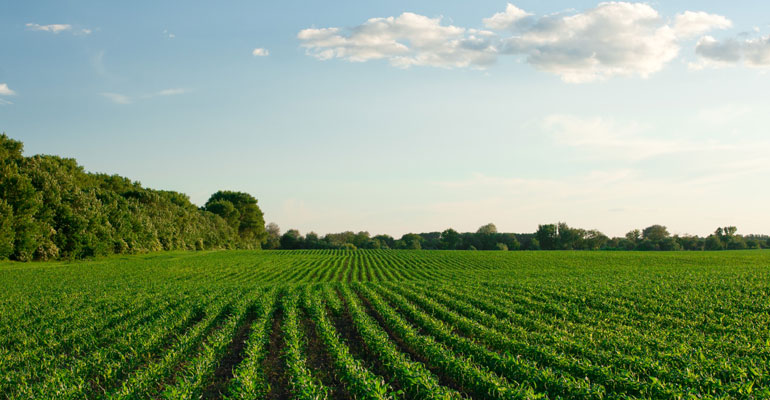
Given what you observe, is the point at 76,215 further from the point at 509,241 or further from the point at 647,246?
the point at 647,246

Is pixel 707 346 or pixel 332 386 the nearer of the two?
pixel 332 386

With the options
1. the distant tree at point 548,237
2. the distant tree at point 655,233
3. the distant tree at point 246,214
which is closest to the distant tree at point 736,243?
the distant tree at point 655,233

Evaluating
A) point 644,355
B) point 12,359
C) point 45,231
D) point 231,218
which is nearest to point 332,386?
point 644,355

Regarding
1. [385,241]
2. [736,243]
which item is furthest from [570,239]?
[385,241]

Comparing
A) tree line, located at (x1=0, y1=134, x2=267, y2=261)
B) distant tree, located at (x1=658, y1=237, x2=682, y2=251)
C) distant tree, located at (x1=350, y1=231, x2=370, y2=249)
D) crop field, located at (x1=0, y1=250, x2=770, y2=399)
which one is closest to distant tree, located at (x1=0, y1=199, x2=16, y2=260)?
tree line, located at (x1=0, y1=134, x2=267, y2=261)

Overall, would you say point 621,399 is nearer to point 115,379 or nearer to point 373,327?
→ point 373,327

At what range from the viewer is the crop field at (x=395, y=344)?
10.1 metres

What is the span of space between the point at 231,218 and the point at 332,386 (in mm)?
118547

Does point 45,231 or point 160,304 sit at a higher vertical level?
point 45,231

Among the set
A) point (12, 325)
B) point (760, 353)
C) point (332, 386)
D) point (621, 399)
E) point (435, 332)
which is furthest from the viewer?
point (12, 325)

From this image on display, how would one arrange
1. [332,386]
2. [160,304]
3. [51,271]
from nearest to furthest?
1. [332,386]
2. [160,304]
3. [51,271]

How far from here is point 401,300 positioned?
23922 millimetres

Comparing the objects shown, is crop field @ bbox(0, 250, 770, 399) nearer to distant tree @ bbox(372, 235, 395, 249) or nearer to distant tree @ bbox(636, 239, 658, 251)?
distant tree @ bbox(636, 239, 658, 251)

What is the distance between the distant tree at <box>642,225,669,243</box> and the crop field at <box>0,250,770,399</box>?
408 feet
